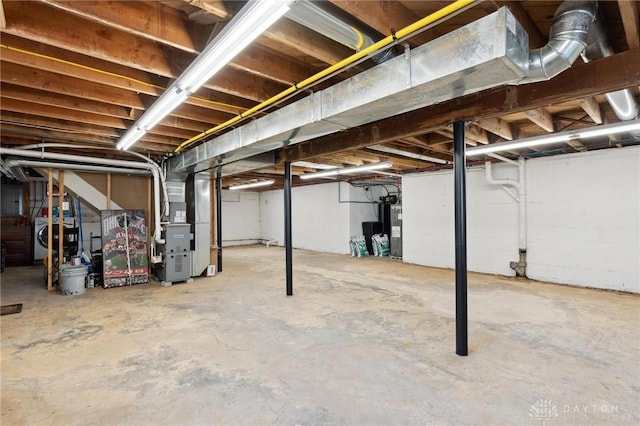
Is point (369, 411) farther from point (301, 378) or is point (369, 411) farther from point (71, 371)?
point (71, 371)

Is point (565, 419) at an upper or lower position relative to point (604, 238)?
lower

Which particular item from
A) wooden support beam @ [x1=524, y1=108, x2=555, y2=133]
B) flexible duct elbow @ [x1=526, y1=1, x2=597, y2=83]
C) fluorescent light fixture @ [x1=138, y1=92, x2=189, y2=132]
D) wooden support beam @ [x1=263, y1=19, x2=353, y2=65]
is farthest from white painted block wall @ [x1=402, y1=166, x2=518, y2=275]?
fluorescent light fixture @ [x1=138, y1=92, x2=189, y2=132]

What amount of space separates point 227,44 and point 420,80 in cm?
111

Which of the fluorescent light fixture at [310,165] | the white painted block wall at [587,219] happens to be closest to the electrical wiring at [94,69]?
the fluorescent light fixture at [310,165]

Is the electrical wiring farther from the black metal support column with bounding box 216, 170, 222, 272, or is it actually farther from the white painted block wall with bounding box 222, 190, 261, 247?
the white painted block wall with bounding box 222, 190, 261, 247

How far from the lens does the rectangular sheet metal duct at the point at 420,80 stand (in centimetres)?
158

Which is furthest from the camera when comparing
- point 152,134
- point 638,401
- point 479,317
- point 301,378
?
point 152,134

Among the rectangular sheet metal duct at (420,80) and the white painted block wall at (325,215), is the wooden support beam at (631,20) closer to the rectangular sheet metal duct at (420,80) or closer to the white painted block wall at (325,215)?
the rectangular sheet metal duct at (420,80)

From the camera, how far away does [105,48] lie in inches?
84.0

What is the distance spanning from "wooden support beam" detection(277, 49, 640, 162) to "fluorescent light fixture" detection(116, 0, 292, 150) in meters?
1.83

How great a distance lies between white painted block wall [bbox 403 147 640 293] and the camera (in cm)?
468

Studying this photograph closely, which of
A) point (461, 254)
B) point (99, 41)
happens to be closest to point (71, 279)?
point (99, 41)

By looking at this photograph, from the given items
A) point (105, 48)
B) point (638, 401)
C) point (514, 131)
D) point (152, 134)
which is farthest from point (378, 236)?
point (105, 48)

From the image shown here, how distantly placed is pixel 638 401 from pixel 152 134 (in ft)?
17.3
